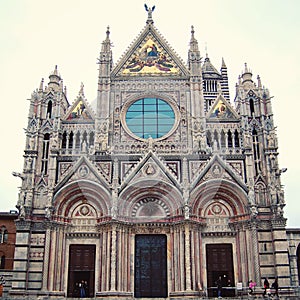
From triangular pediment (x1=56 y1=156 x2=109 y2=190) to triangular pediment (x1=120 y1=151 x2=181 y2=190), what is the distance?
4.81ft

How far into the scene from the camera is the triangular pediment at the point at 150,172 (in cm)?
2372

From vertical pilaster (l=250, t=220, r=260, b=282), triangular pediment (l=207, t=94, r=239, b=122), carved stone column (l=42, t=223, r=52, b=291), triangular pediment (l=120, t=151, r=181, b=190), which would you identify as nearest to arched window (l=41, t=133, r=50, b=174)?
carved stone column (l=42, t=223, r=52, b=291)

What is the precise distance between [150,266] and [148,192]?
4148 mm

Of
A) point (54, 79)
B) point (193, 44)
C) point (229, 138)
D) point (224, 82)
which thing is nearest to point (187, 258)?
point (229, 138)

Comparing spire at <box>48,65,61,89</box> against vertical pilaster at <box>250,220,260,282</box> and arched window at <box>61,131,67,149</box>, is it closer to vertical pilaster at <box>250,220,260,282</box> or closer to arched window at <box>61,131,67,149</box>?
arched window at <box>61,131,67,149</box>

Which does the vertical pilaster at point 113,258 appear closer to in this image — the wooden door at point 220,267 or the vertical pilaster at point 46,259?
the vertical pilaster at point 46,259

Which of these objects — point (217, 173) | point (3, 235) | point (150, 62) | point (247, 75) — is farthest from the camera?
point (150, 62)

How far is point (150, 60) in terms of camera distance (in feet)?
91.5

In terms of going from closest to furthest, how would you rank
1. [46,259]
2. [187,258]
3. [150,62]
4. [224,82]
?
1. [187,258]
2. [46,259]
3. [150,62]
4. [224,82]

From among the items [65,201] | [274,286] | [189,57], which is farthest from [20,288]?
[189,57]

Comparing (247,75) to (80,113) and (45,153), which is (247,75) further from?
(45,153)

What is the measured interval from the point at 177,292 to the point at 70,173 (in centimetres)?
896

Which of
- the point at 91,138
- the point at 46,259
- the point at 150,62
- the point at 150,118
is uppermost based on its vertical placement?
the point at 150,62

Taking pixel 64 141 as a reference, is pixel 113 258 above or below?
below
